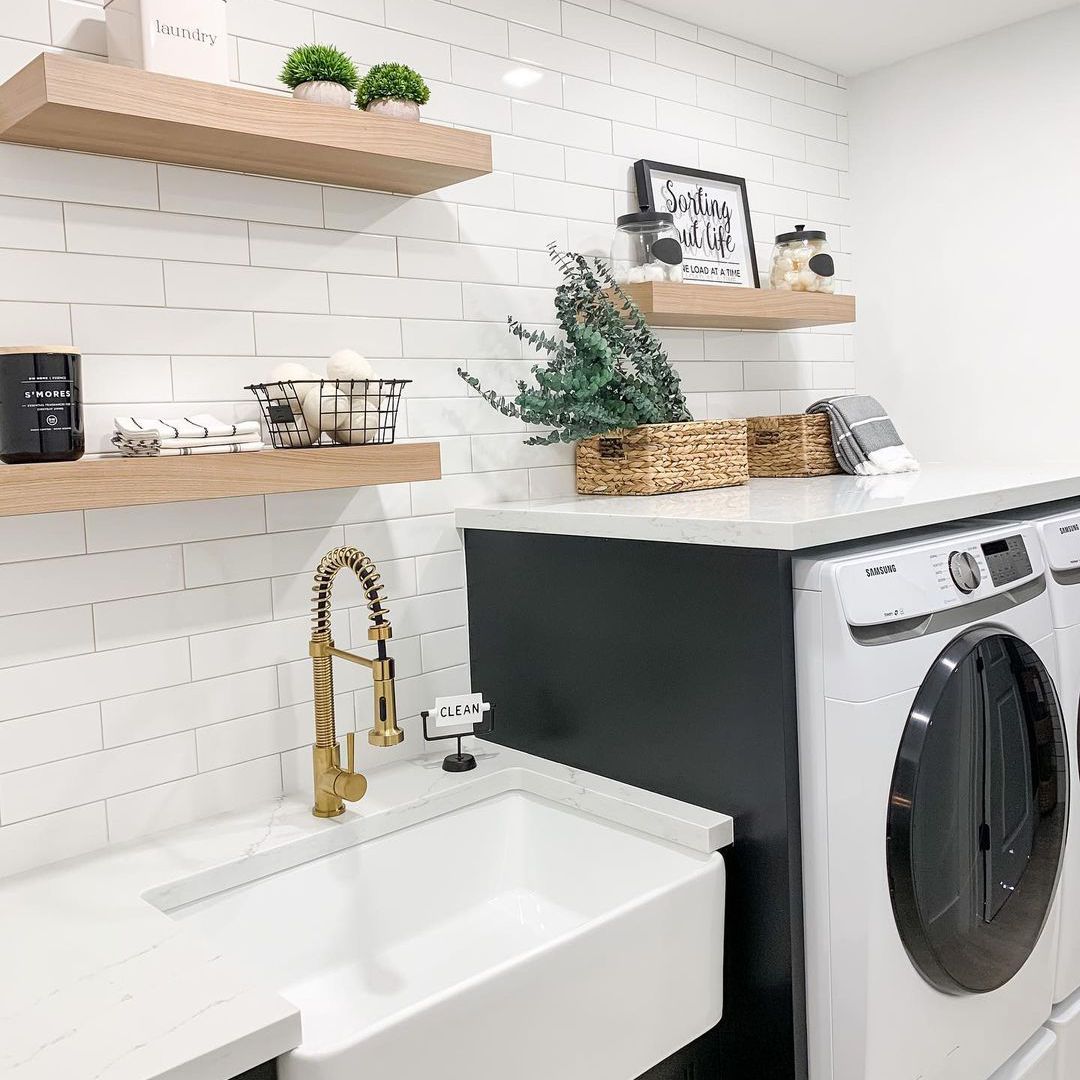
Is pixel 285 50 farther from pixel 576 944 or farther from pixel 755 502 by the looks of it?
pixel 576 944

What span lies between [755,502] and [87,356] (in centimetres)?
111

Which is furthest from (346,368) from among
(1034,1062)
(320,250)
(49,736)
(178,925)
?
(1034,1062)

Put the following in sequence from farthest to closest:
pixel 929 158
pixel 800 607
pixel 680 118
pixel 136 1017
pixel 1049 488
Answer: pixel 929 158
pixel 680 118
pixel 1049 488
pixel 800 607
pixel 136 1017

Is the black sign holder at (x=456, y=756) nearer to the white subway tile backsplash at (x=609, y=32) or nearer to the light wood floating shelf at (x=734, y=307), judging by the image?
the light wood floating shelf at (x=734, y=307)

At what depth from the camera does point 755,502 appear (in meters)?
1.84

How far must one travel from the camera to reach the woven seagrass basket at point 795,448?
2.40 metres

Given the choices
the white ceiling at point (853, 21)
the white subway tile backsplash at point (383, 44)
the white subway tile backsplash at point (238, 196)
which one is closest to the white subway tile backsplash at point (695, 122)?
the white ceiling at point (853, 21)

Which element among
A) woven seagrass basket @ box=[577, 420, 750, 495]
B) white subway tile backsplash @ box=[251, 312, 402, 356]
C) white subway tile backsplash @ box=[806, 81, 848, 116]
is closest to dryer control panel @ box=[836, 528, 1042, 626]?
woven seagrass basket @ box=[577, 420, 750, 495]

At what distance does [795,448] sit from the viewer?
7.93ft

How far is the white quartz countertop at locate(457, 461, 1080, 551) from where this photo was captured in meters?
1.52

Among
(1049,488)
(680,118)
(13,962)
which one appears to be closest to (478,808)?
(13,962)

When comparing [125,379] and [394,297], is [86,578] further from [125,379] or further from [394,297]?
[394,297]

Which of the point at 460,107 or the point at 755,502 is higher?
the point at 460,107

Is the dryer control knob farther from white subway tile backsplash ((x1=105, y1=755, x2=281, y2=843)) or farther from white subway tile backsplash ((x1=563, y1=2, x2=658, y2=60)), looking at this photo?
white subway tile backsplash ((x1=563, y1=2, x2=658, y2=60))
